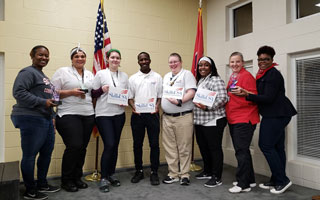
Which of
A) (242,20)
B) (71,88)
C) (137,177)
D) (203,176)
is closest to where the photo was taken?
A: (71,88)

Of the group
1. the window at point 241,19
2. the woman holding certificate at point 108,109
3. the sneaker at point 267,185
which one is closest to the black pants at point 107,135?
the woman holding certificate at point 108,109

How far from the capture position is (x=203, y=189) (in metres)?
2.72

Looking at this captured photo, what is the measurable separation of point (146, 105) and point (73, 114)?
790 mm

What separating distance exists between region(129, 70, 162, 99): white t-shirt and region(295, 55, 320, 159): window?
1.66 metres

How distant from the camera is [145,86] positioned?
2.89 meters

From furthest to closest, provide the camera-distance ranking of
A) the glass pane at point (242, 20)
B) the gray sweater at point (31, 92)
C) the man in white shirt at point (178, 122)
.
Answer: the glass pane at point (242, 20) → the man in white shirt at point (178, 122) → the gray sweater at point (31, 92)

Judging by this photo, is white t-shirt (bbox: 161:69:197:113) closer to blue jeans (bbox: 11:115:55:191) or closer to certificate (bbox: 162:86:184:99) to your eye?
certificate (bbox: 162:86:184:99)

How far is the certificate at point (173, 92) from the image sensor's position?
108 inches

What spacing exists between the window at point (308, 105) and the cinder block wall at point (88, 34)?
1.69m

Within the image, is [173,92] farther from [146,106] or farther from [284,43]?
[284,43]

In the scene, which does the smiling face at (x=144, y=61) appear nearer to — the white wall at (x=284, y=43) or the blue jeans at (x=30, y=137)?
the blue jeans at (x=30, y=137)

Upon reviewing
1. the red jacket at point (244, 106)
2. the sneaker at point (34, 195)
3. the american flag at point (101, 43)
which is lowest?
the sneaker at point (34, 195)

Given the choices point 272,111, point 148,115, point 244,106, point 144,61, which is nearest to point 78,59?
point 144,61

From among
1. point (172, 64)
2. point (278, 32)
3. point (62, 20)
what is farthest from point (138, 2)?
point (278, 32)
